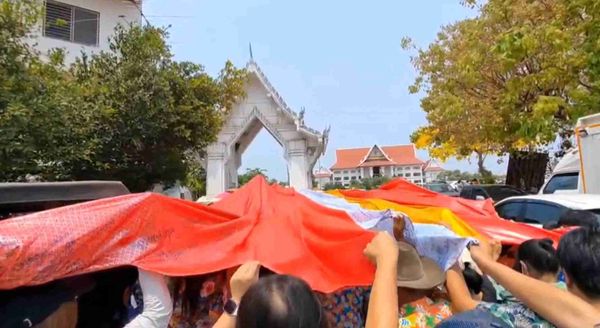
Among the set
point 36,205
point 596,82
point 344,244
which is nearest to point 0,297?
point 36,205

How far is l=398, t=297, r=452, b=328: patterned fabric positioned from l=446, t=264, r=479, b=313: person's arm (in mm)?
82

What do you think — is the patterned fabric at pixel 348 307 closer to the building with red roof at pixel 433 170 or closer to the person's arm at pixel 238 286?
the person's arm at pixel 238 286

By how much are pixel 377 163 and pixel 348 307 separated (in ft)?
196

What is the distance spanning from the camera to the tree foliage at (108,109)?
8508 millimetres

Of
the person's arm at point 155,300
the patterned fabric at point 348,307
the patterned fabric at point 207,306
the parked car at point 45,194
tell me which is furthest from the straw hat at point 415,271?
the parked car at point 45,194

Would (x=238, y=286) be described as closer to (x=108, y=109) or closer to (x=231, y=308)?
(x=231, y=308)

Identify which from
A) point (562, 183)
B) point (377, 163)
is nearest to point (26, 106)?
point (562, 183)

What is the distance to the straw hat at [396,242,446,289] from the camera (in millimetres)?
2568

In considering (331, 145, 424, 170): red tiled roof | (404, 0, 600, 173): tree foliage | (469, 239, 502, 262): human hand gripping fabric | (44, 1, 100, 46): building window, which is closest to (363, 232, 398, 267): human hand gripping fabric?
(469, 239, 502, 262): human hand gripping fabric

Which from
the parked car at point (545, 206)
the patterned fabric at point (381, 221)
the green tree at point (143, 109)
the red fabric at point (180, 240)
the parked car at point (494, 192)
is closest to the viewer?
the red fabric at point (180, 240)

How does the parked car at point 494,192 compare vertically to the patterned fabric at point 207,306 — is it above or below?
above

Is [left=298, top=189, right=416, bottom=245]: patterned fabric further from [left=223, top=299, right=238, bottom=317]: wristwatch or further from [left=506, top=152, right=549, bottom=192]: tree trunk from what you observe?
[left=506, top=152, right=549, bottom=192]: tree trunk

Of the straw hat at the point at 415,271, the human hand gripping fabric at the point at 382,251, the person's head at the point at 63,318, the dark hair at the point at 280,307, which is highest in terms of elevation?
the human hand gripping fabric at the point at 382,251

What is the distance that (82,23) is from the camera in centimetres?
1845
